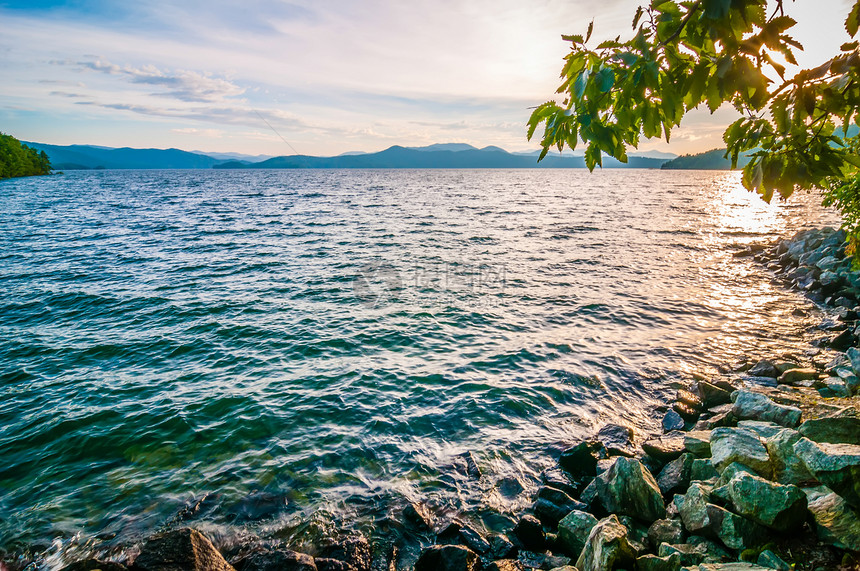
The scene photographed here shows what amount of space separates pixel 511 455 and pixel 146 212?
6197 centimetres

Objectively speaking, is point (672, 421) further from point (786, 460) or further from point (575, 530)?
point (575, 530)

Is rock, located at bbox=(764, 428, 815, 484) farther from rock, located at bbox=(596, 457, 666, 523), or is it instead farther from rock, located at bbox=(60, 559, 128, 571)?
rock, located at bbox=(60, 559, 128, 571)

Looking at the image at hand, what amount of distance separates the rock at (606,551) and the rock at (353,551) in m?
3.39

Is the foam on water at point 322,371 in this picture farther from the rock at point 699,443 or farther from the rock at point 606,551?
the rock at point 606,551

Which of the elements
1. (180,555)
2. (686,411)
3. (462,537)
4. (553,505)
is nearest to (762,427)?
(686,411)

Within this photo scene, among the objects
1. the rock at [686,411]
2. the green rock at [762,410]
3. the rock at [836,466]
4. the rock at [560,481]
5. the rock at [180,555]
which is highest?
the rock at [836,466]

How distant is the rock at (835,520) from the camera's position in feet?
15.6

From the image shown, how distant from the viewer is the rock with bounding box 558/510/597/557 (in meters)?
6.56

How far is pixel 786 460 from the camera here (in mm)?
6410

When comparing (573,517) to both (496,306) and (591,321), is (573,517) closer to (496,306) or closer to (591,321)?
(591,321)

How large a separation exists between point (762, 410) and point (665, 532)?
461 cm

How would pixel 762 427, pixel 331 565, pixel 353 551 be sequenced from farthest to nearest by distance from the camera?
pixel 762 427, pixel 353 551, pixel 331 565

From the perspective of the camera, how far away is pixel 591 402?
11328 mm

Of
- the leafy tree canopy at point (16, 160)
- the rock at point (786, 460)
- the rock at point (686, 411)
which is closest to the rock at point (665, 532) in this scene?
the rock at point (786, 460)
